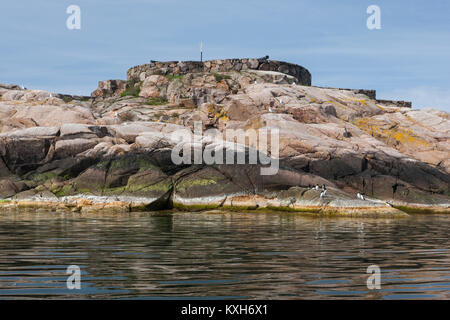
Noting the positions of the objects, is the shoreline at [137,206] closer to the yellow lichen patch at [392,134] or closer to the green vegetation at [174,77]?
the yellow lichen patch at [392,134]

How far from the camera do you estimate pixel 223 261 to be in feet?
46.0

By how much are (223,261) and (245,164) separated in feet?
87.1

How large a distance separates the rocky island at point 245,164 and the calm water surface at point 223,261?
13.2m

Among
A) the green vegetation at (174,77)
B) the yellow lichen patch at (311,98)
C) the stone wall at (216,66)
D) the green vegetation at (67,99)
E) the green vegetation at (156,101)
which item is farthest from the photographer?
the green vegetation at (67,99)

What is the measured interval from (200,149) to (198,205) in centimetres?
578

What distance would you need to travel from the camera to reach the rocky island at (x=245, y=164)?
38031 mm

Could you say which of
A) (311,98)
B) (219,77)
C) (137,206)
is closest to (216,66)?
(219,77)

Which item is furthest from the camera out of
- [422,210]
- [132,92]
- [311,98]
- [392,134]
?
[132,92]

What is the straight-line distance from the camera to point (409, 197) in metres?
40.4

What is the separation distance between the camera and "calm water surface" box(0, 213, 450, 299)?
1009cm

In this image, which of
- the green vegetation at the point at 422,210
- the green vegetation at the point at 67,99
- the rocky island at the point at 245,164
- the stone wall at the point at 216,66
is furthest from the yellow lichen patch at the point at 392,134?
the green vegetation at the point at 67,99

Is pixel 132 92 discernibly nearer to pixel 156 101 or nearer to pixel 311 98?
pixel 156 101
